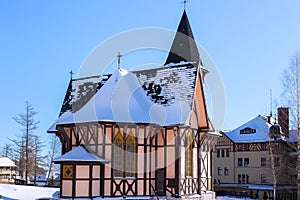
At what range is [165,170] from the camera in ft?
64.8

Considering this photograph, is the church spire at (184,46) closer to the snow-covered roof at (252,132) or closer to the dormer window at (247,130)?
the snow-covered roof at (252,132)

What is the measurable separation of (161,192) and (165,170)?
1083 millimetres

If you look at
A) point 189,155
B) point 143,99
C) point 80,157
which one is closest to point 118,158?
point 80,157

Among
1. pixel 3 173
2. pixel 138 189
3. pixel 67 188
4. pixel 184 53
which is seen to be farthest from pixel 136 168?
pixel 3 173

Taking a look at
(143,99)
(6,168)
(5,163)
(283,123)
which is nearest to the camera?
(143,99)

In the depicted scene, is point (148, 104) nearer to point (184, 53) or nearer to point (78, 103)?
point (78, 103)

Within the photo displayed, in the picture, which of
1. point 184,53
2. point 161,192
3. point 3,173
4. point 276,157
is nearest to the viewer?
point 161,192

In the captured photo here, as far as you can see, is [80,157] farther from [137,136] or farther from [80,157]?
[137,136]

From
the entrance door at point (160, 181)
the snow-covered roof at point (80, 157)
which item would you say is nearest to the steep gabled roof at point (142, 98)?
the snow-covered roof at point (80, 157)

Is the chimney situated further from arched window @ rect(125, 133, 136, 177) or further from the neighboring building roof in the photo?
arched window @ rect(125, 133, 136, 177)

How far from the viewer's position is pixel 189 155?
2077 cm

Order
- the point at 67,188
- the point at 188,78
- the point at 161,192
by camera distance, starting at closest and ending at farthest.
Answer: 1. the point at 67,188
2. the point at 161,192
3. the point at 188,78

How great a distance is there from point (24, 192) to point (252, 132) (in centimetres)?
2455

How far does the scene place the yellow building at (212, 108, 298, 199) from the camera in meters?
38.2
